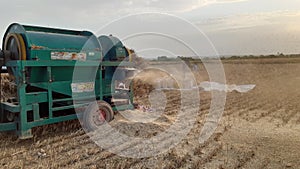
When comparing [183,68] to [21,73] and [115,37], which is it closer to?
[115,37]

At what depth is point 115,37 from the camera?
6.50 meters

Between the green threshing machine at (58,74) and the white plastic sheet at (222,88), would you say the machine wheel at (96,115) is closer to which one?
the green threshing machine at (58,74)

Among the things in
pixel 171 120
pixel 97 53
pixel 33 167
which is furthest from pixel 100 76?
pixel 33 167

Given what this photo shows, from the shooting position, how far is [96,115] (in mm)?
5602

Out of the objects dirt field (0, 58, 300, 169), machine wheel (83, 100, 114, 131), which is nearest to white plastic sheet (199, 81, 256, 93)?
dirt field (0, 58, 300, 169)

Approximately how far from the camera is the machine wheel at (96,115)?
5.45m

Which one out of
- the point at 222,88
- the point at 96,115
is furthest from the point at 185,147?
the point at 222,88

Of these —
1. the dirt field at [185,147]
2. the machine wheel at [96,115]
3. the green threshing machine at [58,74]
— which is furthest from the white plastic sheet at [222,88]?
the machine wheel at [96,115]

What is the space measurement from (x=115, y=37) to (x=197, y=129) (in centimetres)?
280

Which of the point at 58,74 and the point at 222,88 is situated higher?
the point at 58,74

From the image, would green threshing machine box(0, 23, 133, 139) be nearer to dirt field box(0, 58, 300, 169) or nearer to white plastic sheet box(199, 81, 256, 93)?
dirt field box(0, 58, 300, 169)

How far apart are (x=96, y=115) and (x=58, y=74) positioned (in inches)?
43.0

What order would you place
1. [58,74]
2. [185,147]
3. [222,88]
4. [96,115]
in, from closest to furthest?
1. [185,147]
2. [58,74]
3. [96,115]
4. [222,88]

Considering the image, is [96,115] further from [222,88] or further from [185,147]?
[222,88]
